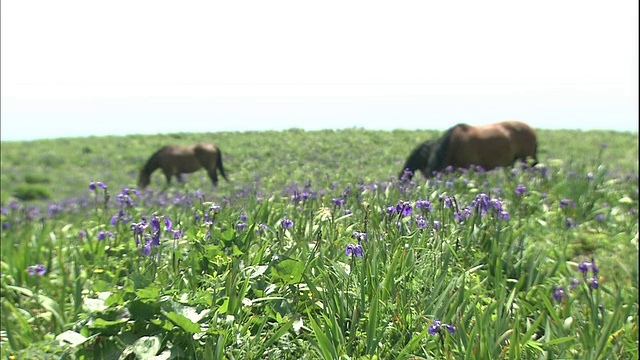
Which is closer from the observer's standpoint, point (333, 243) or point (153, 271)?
point (153, 271)

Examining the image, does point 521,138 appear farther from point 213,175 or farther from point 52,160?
point 52,160

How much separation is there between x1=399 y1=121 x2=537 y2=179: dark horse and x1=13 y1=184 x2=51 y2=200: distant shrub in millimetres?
14365

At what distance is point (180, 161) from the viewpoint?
766 inches

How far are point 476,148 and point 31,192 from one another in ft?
54.3

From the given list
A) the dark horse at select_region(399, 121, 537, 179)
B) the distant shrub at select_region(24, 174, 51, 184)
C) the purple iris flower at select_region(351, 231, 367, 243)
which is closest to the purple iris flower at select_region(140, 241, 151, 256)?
the purple iris flower at select_region(351, 231, 367, 243)

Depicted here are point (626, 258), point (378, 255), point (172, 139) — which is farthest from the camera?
point (172, 139)

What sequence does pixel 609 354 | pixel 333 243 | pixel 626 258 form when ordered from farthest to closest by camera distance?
pixel 626 258, pixel 333 243, pixel 609 354

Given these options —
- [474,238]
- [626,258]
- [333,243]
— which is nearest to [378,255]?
[333,243]

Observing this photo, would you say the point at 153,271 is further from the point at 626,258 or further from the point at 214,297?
the point at 626,258

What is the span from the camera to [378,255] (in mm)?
3475

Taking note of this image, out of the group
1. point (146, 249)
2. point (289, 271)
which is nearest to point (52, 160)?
point (146, 249)

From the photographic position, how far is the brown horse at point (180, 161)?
19172 millimetres

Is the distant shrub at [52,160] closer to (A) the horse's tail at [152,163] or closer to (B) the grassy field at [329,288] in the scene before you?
(A) the horse's tail at [152,163]

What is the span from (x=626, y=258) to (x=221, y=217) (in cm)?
524
